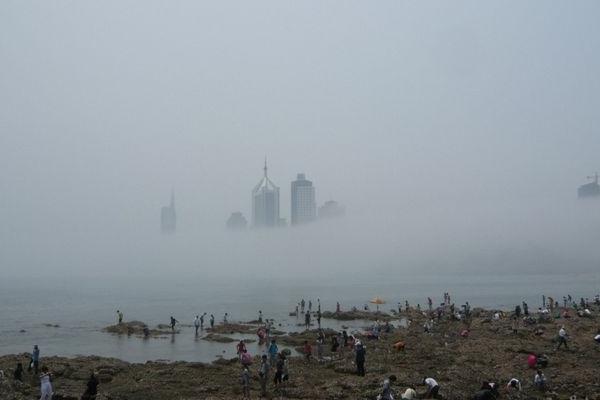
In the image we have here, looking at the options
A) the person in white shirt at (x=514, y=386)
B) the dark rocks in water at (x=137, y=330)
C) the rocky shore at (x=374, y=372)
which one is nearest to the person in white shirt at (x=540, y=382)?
the rocky shore at (x=374, y=372)

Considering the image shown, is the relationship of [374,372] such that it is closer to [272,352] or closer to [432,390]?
[272,352]

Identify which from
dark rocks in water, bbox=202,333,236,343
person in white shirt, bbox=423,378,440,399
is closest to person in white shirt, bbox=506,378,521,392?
person in white shirt, bbox=423,378,440,399

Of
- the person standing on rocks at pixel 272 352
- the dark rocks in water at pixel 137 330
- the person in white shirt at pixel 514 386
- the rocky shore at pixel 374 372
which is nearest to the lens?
the person in white shirt at pixel 514 386

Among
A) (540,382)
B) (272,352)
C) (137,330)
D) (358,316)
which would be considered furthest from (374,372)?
(358,316)

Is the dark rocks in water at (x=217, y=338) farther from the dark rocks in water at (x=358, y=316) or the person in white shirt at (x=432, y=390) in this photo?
the person in white shirt at (x=432, y=390)

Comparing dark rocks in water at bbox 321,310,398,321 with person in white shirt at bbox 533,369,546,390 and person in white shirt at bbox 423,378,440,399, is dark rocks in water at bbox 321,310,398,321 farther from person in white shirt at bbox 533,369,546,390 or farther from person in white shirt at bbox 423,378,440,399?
person in white shirt at bbox 423,378,440,399

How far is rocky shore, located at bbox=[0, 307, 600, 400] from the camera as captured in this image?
82.2 ft

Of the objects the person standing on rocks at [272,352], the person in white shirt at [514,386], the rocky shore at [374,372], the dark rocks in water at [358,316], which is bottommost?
the dark rocks in water at [358,316]

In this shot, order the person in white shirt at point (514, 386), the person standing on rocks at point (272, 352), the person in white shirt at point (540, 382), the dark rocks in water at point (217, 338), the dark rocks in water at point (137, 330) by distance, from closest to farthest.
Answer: the person in white shirt at point (514, 386) < the person in white shirt at point (540, 382) < the person standing on rocks at point (272, 352) < the dark rocks in water at point (217, 338) < the dark rocks in water at point (137, 330)

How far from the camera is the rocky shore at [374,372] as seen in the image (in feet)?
82.2

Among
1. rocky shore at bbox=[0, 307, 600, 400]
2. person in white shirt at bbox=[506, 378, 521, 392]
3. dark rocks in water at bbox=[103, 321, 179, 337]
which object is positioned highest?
person in white shirt at bbox=[506, 378, 521, 392]

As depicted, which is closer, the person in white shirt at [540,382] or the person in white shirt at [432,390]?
the person in white shirt at [432,390]

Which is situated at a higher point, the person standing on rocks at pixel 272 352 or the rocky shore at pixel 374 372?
the person standing on rocks at pixel 272 352

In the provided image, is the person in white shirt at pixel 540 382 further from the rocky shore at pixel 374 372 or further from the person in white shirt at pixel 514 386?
the person in white shirt at pixel 514 386
